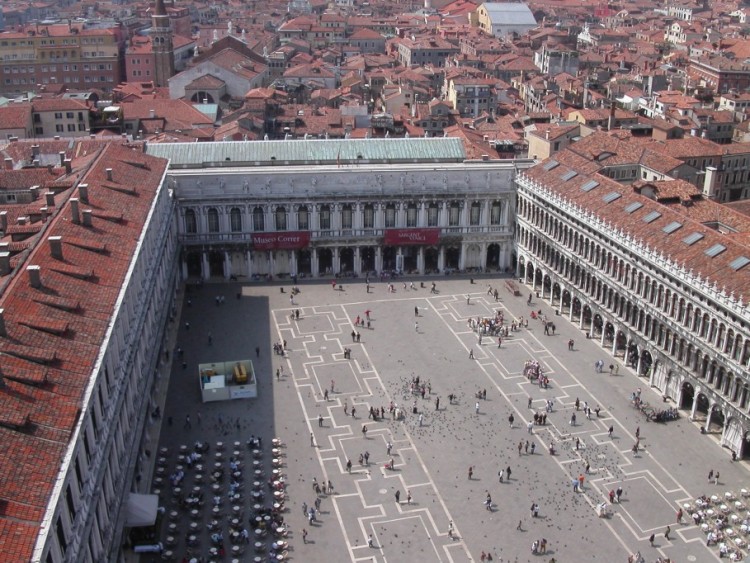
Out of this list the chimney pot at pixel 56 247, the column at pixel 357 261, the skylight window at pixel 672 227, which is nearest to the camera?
the chimney pot at pixel 56 247

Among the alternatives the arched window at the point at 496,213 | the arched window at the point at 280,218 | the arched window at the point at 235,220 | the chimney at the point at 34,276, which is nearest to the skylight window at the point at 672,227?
the arched window at the point at 496,213

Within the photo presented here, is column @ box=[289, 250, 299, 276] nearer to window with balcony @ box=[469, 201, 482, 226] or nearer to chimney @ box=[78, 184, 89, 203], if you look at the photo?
window with balcony @ box=[469, 201, 482, 226]

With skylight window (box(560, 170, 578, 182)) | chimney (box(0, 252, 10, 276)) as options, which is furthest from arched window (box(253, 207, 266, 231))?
chimney (box(0, 252, 10, 276))

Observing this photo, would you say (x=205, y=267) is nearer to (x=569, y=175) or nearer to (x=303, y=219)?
(x=303, y=219)

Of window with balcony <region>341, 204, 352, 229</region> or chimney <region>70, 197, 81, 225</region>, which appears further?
window with balcony <region>341, 204, 352, 229</region>

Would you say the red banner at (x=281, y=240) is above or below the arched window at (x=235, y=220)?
below

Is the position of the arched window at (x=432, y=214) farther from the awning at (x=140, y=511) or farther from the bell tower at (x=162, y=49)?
the bell tower at (x=162, y=49)
